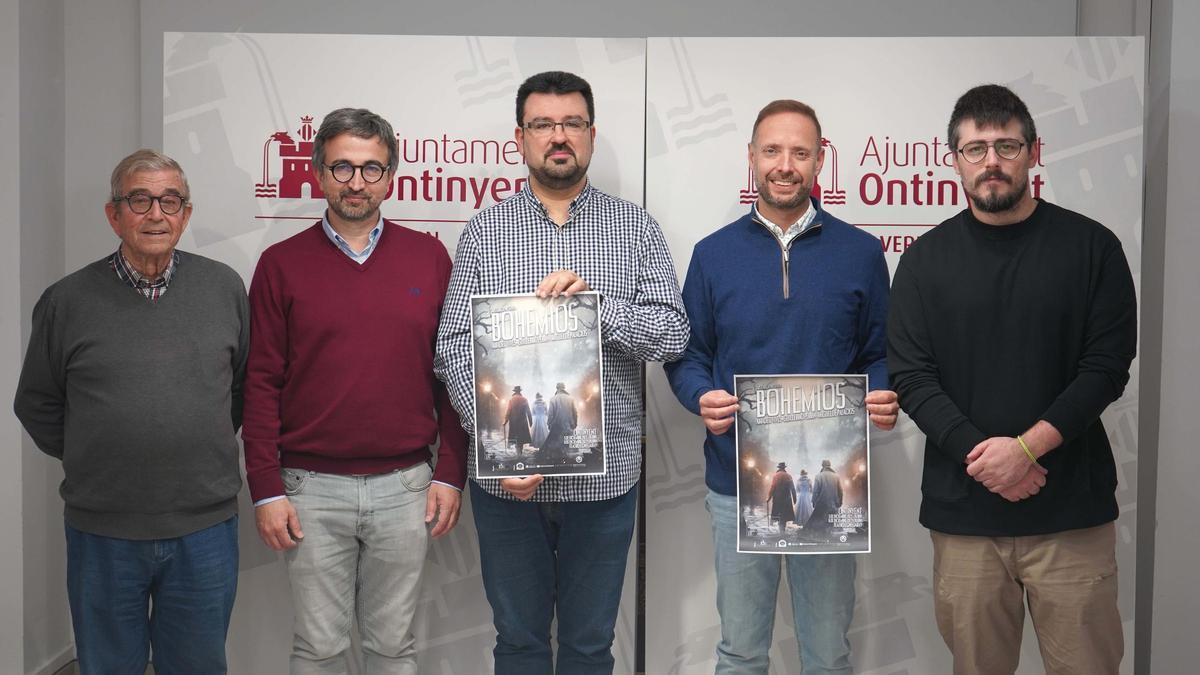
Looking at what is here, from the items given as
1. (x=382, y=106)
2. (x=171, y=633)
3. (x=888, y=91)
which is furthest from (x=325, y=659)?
(x=888, y=91)

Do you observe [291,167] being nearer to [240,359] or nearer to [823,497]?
[240,359]

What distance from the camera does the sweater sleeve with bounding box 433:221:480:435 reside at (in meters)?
2.69

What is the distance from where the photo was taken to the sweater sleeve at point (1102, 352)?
2.39 meters

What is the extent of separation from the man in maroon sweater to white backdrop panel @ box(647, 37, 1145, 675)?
875mm

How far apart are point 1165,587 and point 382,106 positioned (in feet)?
10.5

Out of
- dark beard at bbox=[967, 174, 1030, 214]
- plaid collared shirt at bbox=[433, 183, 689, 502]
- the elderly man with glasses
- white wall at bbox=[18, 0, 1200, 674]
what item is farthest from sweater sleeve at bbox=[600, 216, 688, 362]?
white wall at bbox=[18, 0, 1200, 674]

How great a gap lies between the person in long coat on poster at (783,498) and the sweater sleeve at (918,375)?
36 cm

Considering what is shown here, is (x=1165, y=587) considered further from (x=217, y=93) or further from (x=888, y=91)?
(x=217, y=93)

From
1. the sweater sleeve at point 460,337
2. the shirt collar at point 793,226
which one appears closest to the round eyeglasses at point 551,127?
the sweater sleeve at point 460,337

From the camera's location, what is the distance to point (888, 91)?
3.30m

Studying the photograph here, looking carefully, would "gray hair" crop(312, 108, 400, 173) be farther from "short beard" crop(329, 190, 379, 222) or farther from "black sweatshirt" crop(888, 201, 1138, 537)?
"black sweatshirt" crop(888, 201, 1138, 537)

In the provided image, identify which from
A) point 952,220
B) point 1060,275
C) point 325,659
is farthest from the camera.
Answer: point 325,659

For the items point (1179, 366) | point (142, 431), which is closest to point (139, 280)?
point (142, 431)

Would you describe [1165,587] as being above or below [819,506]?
below
